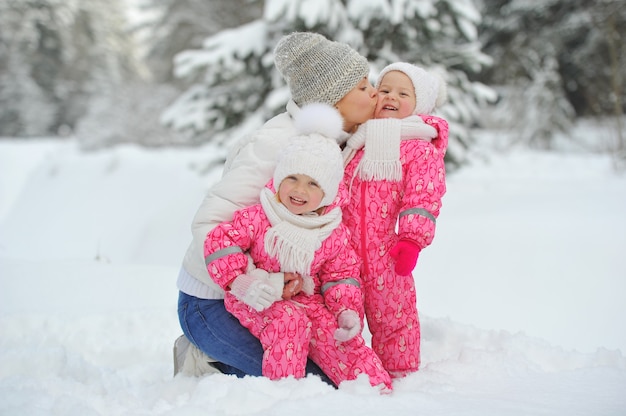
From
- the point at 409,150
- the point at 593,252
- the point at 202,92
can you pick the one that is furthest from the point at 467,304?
the point at 202,92

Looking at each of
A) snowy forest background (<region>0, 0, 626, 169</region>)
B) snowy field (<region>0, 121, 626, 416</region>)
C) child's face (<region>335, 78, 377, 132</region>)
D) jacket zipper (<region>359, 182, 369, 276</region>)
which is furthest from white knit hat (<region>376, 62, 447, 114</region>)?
snowy forest background (<region>0, 0, 626, 169</region>)

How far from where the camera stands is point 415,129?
2350 millimetres

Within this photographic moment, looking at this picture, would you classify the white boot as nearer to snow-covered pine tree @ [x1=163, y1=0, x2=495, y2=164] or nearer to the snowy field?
the snowy field

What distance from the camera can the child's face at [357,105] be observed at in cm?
243

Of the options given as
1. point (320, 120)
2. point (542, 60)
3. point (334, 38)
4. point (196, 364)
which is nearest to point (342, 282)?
point (320, 120)

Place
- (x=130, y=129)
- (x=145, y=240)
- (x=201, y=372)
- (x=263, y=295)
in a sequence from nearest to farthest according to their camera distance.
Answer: (x=263, y=295), (x=201, y=372), (x=145, y=240), (x=130, y=129)

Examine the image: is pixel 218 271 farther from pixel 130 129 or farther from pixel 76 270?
pixel 130 129

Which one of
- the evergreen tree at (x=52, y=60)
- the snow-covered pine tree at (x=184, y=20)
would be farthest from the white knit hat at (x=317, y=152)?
the evergreen tree at (x=52, y=60)

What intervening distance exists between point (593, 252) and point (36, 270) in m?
3.72

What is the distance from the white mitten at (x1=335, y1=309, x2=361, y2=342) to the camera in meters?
2.10

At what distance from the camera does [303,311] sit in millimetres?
2211

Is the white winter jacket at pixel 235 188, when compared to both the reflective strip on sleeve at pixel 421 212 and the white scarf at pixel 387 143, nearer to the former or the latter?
the white scarf at pixel 387 143

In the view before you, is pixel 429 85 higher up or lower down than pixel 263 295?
higher up

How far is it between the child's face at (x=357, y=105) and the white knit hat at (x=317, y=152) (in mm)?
137
